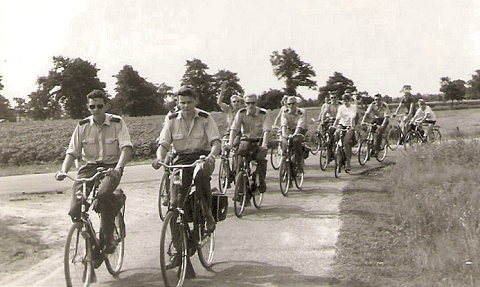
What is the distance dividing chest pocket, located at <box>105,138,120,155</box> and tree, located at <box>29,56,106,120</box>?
246 ft

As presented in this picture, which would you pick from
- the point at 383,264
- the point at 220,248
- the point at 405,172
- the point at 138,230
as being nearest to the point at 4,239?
the point at 138,230

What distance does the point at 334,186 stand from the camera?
1295 cm

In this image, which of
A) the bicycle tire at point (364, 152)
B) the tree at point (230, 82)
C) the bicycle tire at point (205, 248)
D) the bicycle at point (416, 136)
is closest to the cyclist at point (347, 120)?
the bicycle tire at point (364, 152)

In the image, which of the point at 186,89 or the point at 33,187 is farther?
the point at 33,187

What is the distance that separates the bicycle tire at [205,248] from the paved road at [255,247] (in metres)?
0.12

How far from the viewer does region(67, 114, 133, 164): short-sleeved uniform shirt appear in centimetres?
632

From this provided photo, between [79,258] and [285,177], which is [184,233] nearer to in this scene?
[79,258]

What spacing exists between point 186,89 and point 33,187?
29.9ft

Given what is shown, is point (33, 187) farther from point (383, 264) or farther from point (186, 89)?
point (383, 264)

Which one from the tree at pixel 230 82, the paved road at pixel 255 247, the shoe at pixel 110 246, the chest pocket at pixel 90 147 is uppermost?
the tree at pixel 230 82

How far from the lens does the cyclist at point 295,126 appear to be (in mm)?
11859

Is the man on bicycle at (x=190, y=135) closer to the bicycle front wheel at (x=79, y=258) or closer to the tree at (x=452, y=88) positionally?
the bicycle front wheel at (x=79, y=258)

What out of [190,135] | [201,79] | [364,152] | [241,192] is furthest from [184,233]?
[201,79]

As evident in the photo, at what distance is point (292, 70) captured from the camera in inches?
4938
